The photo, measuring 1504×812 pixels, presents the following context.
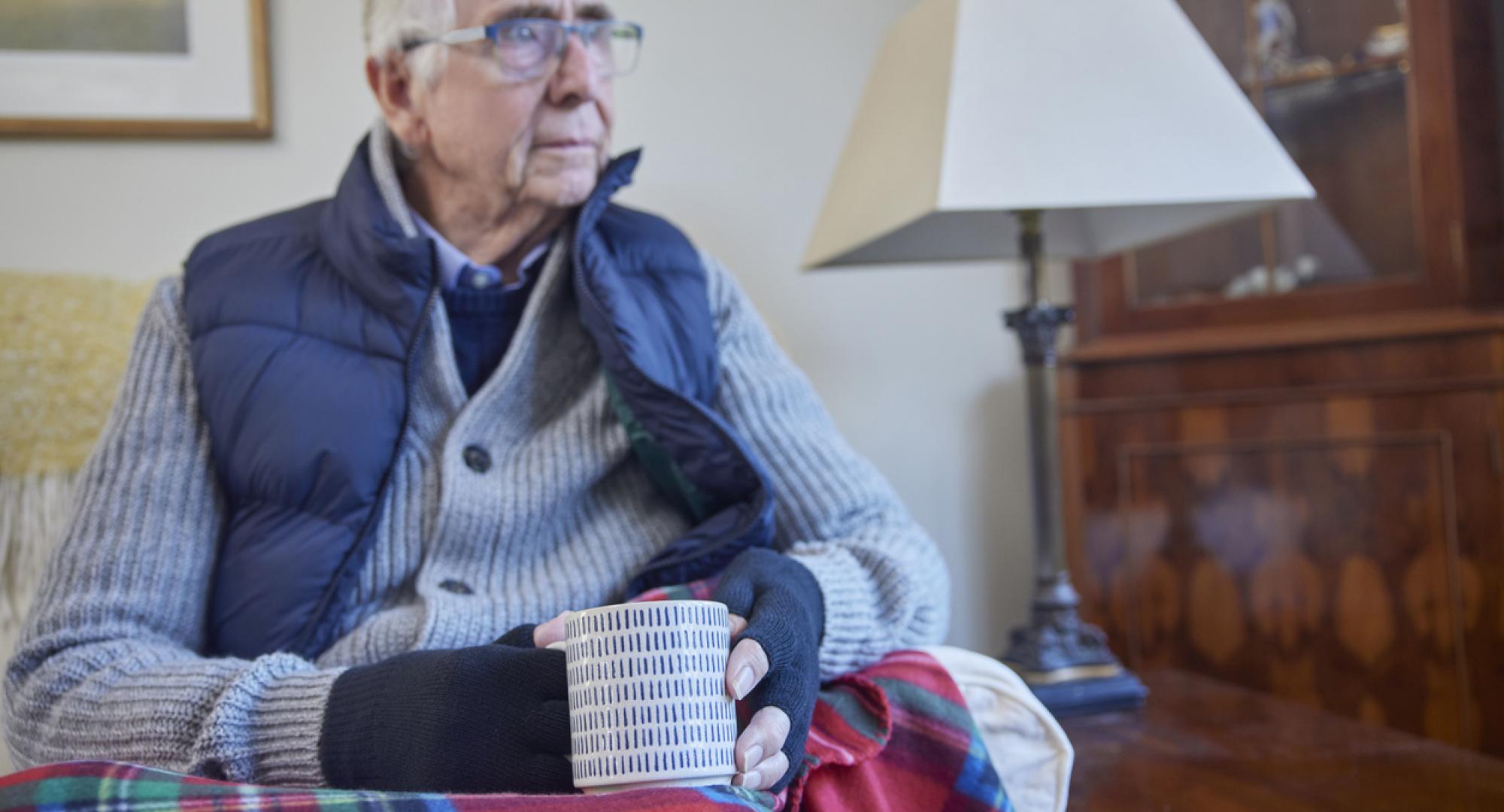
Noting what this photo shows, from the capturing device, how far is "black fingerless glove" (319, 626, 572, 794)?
622 mm

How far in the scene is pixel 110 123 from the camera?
5.07ft

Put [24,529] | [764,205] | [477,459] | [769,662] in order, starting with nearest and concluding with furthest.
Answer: [769,662] → [477,459] → [24,529] → [764,205]

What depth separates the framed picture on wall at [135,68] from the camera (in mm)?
1528

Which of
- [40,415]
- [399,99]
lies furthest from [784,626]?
[40,415]

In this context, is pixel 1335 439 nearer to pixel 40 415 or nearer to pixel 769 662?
pixel 769 662

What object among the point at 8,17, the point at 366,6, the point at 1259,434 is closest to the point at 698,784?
the point at 366,6

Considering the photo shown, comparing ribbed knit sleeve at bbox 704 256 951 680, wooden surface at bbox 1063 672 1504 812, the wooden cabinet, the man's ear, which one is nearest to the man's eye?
the man's ear

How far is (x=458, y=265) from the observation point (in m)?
1.06

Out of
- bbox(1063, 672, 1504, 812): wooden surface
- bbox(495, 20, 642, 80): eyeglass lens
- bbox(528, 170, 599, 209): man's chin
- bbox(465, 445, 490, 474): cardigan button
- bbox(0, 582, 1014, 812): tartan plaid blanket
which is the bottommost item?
bbox(1063, 672, 1504, 812): wooden surface

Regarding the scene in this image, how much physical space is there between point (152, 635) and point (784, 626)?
1.68 feet

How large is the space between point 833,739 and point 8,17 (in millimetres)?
1435

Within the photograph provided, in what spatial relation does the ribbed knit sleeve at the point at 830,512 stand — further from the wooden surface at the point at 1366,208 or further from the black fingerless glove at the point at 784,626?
the wooden surface at the point at 1366,208

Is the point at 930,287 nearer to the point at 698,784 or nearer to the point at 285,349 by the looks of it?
the point at 285,349

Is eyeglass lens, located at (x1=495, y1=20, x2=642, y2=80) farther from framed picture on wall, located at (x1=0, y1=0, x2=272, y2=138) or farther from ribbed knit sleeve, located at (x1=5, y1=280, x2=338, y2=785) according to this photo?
framed picture on wall, located at (x1=0, y1=0, x2=272, y2=138)
